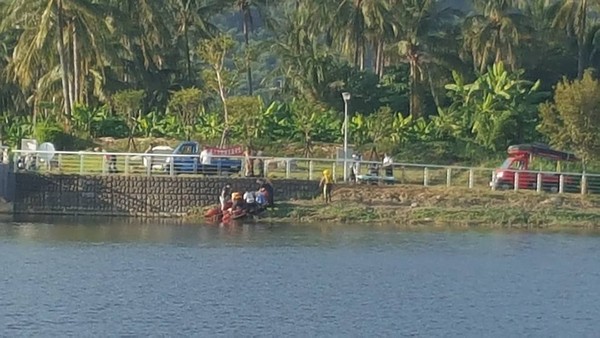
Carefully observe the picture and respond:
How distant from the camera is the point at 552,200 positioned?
52.1 metres

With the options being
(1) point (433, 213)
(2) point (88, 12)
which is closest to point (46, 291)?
(1) point (433, 213)

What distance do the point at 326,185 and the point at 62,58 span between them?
2031 cm

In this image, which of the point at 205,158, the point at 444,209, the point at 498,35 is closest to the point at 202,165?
the point at 205,158

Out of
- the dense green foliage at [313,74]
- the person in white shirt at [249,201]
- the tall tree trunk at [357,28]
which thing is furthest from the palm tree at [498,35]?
the person in white shirt at [249,201]

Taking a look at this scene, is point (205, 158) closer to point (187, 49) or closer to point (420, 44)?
point (420, 44)

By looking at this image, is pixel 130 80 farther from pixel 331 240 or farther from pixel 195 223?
pixel 331 240

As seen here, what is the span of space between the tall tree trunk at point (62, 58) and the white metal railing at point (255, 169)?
11.7 metres

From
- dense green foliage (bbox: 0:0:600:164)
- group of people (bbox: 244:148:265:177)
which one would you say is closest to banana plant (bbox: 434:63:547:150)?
dense green foliage (bbox: 0:0:600:164)

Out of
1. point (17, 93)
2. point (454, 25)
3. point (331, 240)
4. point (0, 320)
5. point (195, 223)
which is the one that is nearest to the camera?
point (0, 320)

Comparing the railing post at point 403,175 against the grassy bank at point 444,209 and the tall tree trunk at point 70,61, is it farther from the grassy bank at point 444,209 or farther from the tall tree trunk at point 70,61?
the tall tree trunk at point 70,61

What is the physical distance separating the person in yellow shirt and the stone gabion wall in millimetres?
377

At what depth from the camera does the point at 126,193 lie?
174 ft

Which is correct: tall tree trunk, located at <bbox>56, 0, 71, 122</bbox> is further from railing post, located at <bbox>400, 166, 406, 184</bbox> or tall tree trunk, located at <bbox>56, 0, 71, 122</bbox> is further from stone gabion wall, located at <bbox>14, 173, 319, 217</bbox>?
railing post, located at <bbox>400, 166, 406, 184</bbox>

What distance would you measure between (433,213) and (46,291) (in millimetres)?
21707
